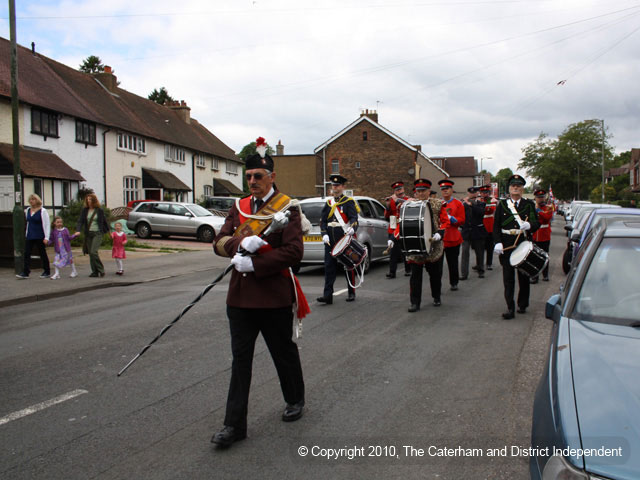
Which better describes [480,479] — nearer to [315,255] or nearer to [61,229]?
[315,255]

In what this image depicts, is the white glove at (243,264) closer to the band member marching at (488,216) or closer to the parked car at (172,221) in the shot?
the band member marching at (488,216)

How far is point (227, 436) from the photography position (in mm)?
3748

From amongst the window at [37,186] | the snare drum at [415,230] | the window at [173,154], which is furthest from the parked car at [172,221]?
the snare drum at [415,230]

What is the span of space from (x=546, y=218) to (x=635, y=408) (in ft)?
35.2

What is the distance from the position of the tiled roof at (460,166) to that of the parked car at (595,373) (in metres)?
86.3

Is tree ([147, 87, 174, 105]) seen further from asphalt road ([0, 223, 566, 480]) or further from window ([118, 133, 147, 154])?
asphalt road ([0, 223, 566, 480])

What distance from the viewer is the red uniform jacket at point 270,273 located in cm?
382

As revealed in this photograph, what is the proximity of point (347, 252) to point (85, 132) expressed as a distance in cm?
2447

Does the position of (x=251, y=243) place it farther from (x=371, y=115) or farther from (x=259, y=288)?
(x=371, y=115)

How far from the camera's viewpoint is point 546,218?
A: 40.5ft

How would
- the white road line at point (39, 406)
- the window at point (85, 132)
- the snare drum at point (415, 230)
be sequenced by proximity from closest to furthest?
1. the white road line at point (39, 406)
2. the snare drum at point (415, 230)
3. the window at point (85, 132)

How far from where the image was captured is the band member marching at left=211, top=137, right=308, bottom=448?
3807 millimetres

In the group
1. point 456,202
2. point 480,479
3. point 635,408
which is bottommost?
point 480,479

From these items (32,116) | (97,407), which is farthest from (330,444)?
(32,116)
